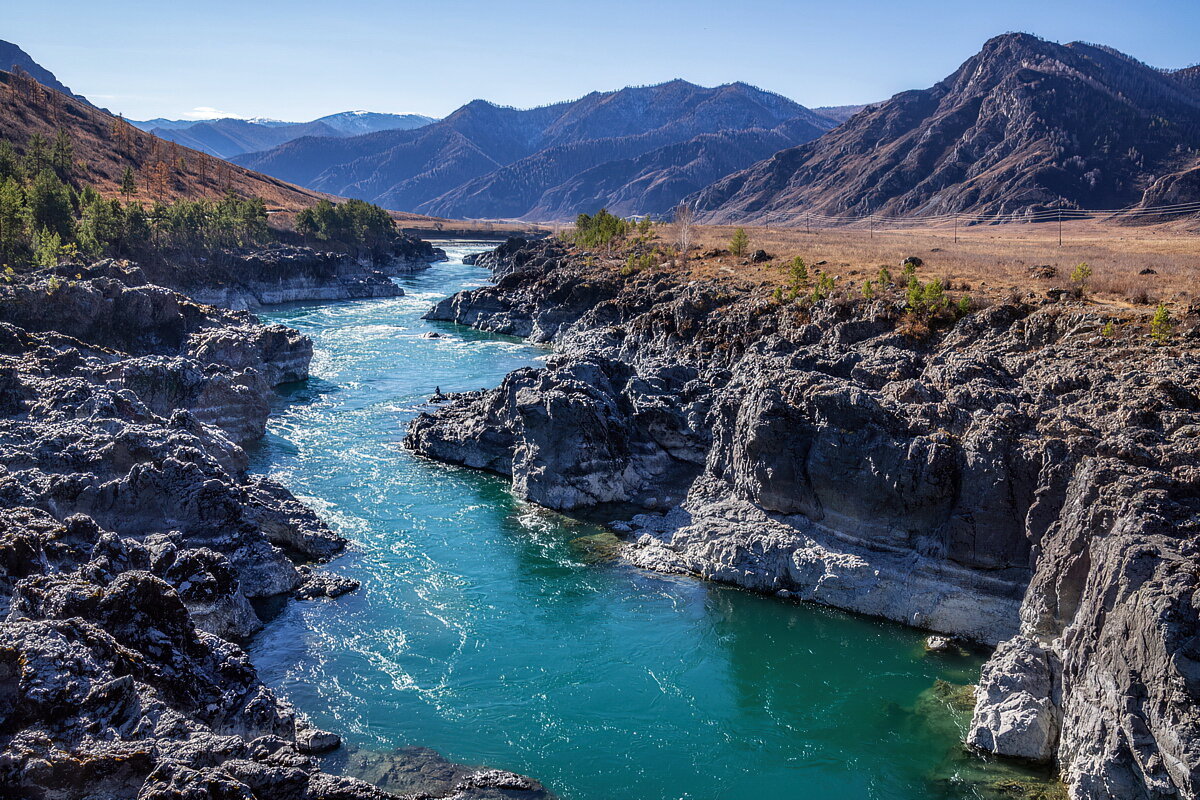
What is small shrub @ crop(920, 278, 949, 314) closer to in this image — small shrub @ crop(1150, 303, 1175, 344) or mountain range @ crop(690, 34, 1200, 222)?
small shrub @ crop(1150, 303, 1175, 344)

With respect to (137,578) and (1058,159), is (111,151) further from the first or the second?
(1058,159)

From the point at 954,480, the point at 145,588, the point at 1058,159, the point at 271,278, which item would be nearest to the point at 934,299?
the point at 954,480

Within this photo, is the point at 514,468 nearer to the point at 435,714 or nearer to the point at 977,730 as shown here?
the point at 435,714

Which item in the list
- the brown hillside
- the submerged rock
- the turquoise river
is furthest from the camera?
the brown hillside

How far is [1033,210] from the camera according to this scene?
502 feet

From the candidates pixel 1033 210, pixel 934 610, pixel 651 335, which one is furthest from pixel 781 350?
pixel 1033 210

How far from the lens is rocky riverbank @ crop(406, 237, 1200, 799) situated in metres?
19.5

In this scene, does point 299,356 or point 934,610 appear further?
point 299,356

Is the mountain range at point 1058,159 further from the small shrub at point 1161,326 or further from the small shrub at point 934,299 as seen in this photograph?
the small shrub at point 1161,326

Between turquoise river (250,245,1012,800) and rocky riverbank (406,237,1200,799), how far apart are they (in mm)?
1699

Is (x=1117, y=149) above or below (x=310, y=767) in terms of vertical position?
above

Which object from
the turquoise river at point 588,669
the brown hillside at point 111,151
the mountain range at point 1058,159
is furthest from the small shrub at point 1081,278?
the brown hillside at point 111,151

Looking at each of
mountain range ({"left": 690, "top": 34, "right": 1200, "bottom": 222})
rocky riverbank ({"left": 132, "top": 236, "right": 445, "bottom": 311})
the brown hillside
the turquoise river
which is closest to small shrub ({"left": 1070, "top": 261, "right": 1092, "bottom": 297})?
the turquoise river

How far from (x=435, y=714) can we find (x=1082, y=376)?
2387cm
